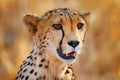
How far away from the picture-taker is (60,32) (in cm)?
173

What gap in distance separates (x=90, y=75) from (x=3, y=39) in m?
0.46

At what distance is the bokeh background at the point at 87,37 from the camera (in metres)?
2.09

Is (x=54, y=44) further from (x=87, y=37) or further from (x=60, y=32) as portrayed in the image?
(x=87, y=37)

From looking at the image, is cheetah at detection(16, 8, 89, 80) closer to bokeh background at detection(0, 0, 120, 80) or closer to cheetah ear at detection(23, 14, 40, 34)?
cheetah ear at detection(23, 14, 40, 34)

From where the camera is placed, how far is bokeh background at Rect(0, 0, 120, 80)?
2094 mm

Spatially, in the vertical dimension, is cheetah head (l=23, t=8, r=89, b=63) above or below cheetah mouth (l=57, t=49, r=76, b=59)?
above

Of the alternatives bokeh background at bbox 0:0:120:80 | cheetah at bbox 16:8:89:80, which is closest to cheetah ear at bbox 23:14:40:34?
cheetah at bbox 16:8:89:80

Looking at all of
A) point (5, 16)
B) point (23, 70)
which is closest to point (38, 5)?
point (5, 16)

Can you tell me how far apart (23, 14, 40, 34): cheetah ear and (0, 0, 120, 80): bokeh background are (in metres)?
0.24

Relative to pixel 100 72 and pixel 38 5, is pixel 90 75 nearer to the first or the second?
pixel 100 72

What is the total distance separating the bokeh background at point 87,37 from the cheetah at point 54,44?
9.7 inches

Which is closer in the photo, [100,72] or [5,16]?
[5,16]

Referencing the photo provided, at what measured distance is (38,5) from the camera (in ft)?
7.02

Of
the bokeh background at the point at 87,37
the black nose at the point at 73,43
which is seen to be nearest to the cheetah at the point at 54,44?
the black nose at the point at 73,43
